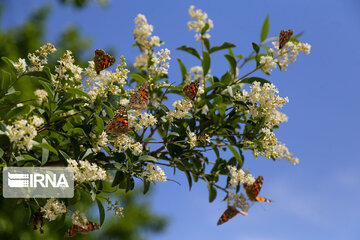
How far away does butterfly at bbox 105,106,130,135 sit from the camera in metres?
1.78

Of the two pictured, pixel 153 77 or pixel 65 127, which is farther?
pixel 153 77

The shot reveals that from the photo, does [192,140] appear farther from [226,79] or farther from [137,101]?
[226,79]

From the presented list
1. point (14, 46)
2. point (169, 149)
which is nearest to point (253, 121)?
point (169, 149)

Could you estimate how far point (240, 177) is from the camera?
2285 mm

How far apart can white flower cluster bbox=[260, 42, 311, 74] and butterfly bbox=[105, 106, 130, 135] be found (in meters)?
1.02

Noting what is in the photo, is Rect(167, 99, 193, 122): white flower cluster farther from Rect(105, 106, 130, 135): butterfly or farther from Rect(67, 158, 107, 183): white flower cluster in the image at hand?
Rect(67, 158, 107, 183): white flower cluster

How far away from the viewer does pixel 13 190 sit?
182cm

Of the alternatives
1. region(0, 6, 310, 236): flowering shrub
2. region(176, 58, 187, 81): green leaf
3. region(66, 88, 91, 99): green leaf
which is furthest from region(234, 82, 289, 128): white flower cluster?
region(66, 88, 91, 99): green leaf

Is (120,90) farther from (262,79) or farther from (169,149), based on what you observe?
(262,79)

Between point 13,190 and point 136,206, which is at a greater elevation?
point 136,206

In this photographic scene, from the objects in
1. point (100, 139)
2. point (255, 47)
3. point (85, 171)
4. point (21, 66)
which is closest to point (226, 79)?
point (255, 47)

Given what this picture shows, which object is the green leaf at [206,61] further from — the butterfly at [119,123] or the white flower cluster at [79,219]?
the white flower cluster at [79,219]

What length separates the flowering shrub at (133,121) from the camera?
1.82 m

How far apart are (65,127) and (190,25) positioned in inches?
49.9
